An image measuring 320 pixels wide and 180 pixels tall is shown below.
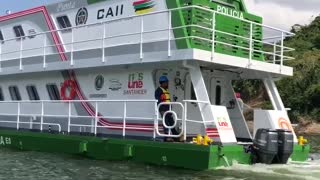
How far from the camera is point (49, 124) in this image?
15414 millimetres

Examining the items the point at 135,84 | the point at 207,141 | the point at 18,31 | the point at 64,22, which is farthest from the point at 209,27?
the point at 18,31

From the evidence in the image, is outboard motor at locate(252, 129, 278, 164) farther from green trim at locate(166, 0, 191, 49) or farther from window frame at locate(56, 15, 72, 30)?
window frame at locate(56, 15, 72, 30)

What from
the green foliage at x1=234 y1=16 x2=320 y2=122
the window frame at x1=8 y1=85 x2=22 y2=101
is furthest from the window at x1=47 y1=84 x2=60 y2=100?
the green foliage at x1=234 y1=16 x2=320 y2=122

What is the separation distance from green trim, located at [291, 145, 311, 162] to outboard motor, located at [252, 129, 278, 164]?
4.64 ft

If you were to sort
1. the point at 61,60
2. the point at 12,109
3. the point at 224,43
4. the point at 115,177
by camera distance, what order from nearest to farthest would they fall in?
the point at 115,177 < the point at 224,43 < the point at 61,60 < the point at 12,109

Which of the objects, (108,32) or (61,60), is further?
(61,60)

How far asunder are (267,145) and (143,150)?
9.52 ft

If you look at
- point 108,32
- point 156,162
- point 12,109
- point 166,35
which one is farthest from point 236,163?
point 12,109

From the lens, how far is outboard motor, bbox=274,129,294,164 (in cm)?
1192

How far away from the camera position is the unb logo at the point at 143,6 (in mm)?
13414

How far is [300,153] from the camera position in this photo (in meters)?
13.2

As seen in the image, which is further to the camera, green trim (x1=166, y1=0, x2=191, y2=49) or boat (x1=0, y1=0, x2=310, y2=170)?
green trim (x1=166, y1=0, x2=191, y2=49)

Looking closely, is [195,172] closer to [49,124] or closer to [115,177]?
[115,177]

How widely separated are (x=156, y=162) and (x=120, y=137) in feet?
6.15
